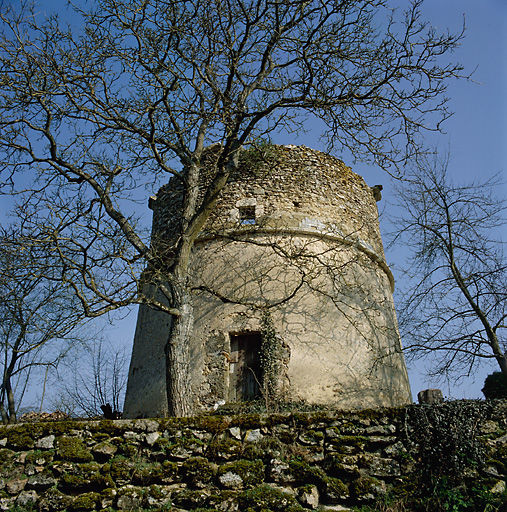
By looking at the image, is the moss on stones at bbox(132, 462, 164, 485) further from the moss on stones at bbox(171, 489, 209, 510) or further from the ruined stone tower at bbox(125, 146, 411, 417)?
the ruined stone tower at bbox(125, 146, 411, 417)

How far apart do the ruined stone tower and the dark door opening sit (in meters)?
0.02

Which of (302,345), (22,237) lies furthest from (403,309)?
(22,237)

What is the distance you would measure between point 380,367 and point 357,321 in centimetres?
92

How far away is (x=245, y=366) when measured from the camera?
7.99 m

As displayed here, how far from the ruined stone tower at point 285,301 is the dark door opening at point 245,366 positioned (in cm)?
2

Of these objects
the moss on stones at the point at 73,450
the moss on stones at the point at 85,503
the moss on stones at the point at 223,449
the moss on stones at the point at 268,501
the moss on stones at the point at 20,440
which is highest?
the moss on stones at the point at 20,440

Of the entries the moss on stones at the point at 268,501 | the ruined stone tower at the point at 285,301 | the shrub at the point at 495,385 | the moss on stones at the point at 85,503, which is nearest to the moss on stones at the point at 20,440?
the moss on stones at the point at 85,503

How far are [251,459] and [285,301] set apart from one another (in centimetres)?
392

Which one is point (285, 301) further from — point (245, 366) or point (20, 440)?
point (20, 440)

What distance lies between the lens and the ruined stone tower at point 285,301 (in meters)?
7.84

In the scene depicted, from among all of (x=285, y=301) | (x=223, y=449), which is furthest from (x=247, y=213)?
(x=223, y=449)

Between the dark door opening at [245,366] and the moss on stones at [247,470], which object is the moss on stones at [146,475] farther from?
the dark door opening at [245,366]

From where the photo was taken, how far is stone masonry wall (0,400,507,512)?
4.04m

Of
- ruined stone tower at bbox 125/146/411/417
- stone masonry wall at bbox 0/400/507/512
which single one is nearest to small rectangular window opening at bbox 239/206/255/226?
ruined stone tower at bbox 125/146/411/417
